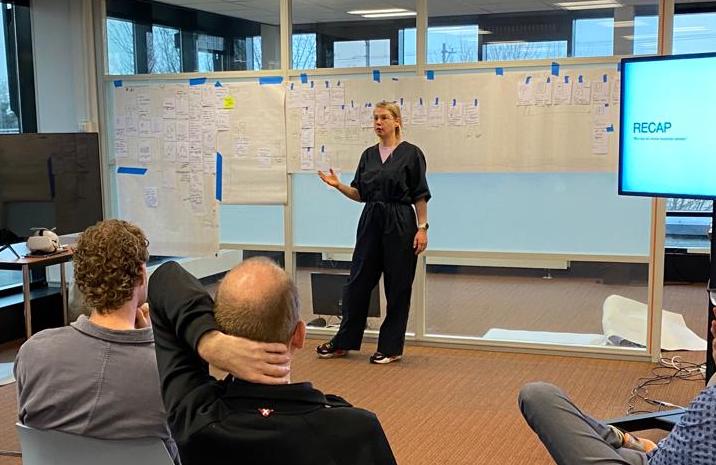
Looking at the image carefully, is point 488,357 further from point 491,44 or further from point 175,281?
point 175,281

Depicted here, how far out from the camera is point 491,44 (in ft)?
16.1

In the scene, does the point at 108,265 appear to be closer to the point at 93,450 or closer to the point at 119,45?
the point at 93,450

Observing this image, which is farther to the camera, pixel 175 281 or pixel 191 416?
pixel 175 281

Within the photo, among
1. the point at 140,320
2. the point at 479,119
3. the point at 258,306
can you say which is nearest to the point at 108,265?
the point at 140,320

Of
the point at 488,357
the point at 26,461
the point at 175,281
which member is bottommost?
the point at 488,357

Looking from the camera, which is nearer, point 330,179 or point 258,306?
point 258,306

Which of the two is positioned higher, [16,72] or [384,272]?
[16,72]

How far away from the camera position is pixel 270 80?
5371 millimetres

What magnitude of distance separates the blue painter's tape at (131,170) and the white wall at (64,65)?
363mm

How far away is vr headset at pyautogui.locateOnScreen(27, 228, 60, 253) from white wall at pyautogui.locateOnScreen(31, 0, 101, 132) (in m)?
1.62

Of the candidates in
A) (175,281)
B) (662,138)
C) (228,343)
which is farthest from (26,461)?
(662,138)

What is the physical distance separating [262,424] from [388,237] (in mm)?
3405

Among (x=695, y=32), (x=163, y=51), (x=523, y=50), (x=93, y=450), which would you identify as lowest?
(x=93, y=450)

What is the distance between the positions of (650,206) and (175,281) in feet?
12.4
